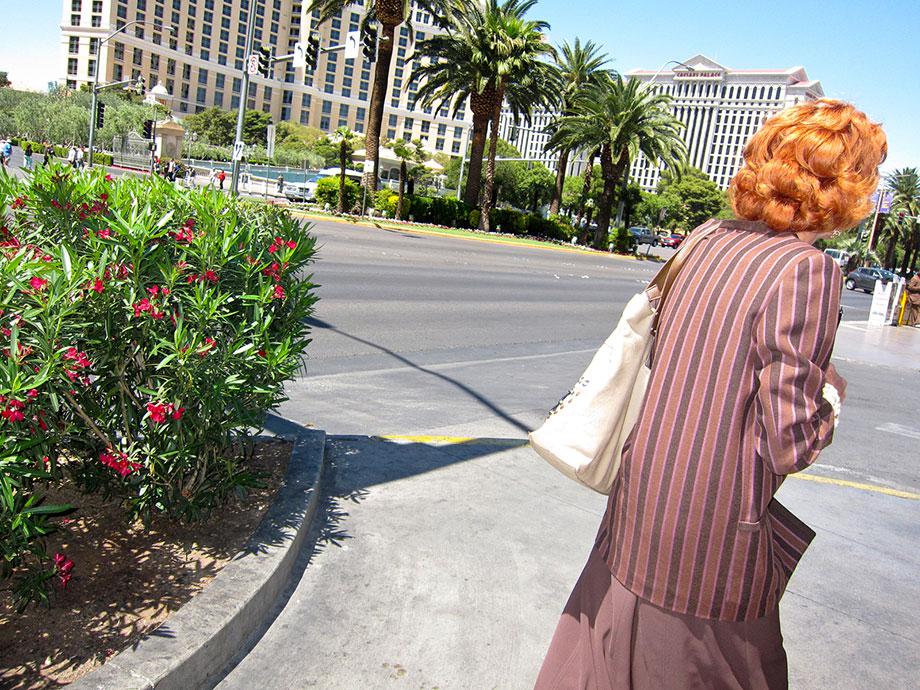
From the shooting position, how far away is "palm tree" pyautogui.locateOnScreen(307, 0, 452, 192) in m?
32.0

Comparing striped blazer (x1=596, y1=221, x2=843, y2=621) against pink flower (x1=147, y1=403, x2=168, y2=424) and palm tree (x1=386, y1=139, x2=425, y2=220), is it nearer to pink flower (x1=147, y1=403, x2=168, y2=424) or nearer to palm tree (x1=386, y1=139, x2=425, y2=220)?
pink flower (x1=147, y1=403, x2=168, y2=424)

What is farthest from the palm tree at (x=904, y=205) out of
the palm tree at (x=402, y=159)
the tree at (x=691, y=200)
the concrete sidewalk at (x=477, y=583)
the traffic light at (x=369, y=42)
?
the concrete sidewalk at (x=477, y=583)

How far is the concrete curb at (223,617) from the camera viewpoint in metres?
2.42

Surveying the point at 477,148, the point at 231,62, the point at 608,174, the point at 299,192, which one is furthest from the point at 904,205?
the point at 231,62

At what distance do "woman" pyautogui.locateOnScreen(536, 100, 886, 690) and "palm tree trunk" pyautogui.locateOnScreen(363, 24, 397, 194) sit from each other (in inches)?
1172

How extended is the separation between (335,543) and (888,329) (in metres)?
20.0

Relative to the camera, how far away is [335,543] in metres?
3.77

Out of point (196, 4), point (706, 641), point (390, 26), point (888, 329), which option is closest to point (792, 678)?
point (706, 641)

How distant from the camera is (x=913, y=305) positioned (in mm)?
22266

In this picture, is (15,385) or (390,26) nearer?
(15,385)

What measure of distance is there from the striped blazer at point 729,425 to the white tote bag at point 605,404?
0.12ft

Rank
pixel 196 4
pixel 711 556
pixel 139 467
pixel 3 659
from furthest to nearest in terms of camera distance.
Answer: pixel 196 4 < pixel 139 467 < pixel 3 659 < pixel 711 556

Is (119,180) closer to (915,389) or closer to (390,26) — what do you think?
(915,389)

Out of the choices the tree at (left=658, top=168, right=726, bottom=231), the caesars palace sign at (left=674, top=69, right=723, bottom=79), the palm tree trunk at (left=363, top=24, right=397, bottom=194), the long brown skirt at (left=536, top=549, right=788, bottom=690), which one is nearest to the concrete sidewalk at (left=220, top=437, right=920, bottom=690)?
the long brown skirt at (left=536, top=549, right=788, bottom=690)
